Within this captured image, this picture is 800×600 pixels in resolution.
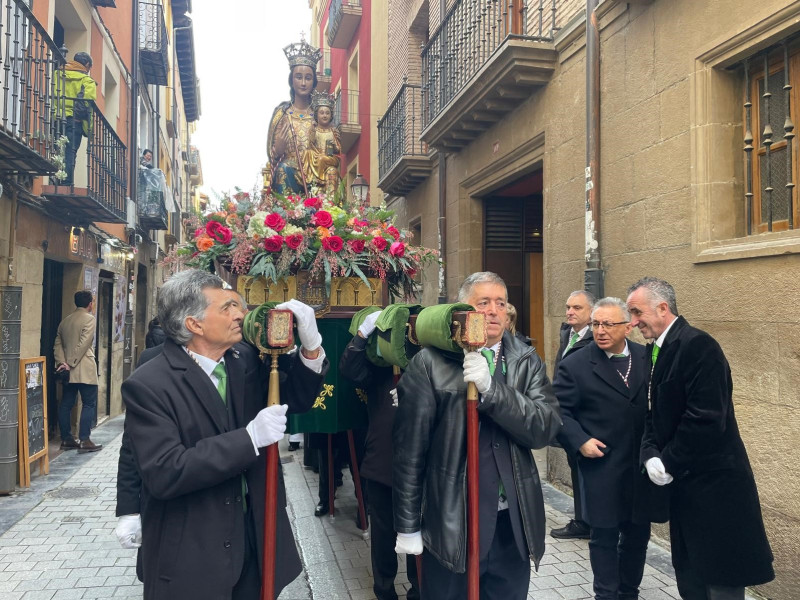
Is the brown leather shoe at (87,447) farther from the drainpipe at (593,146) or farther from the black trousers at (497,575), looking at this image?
the black trousers at (497,575)

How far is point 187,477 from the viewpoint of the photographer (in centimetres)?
212

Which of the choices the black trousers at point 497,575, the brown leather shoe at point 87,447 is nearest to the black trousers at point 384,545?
the black trousers at point 497,575

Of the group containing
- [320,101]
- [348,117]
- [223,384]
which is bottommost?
[223,384]

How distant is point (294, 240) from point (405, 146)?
7389 millimetres

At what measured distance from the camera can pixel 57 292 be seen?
9.05 meters

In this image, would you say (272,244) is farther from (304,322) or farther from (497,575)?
(497,575)

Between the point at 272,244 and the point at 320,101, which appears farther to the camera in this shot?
the point at 320,101

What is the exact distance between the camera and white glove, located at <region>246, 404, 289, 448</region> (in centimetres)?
226

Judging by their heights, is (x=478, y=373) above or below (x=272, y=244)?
below

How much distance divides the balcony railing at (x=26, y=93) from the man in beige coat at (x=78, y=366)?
2.29 m

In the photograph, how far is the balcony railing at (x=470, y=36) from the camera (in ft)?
22.5

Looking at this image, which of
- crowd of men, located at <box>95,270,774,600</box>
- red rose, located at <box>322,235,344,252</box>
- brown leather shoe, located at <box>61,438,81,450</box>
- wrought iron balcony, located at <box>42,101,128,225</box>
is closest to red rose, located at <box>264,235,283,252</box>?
red rose, located at <box>322,235,344,252</box>

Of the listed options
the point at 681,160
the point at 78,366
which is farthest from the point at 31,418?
the point at 681,160

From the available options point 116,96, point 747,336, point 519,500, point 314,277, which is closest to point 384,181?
point 116,96
